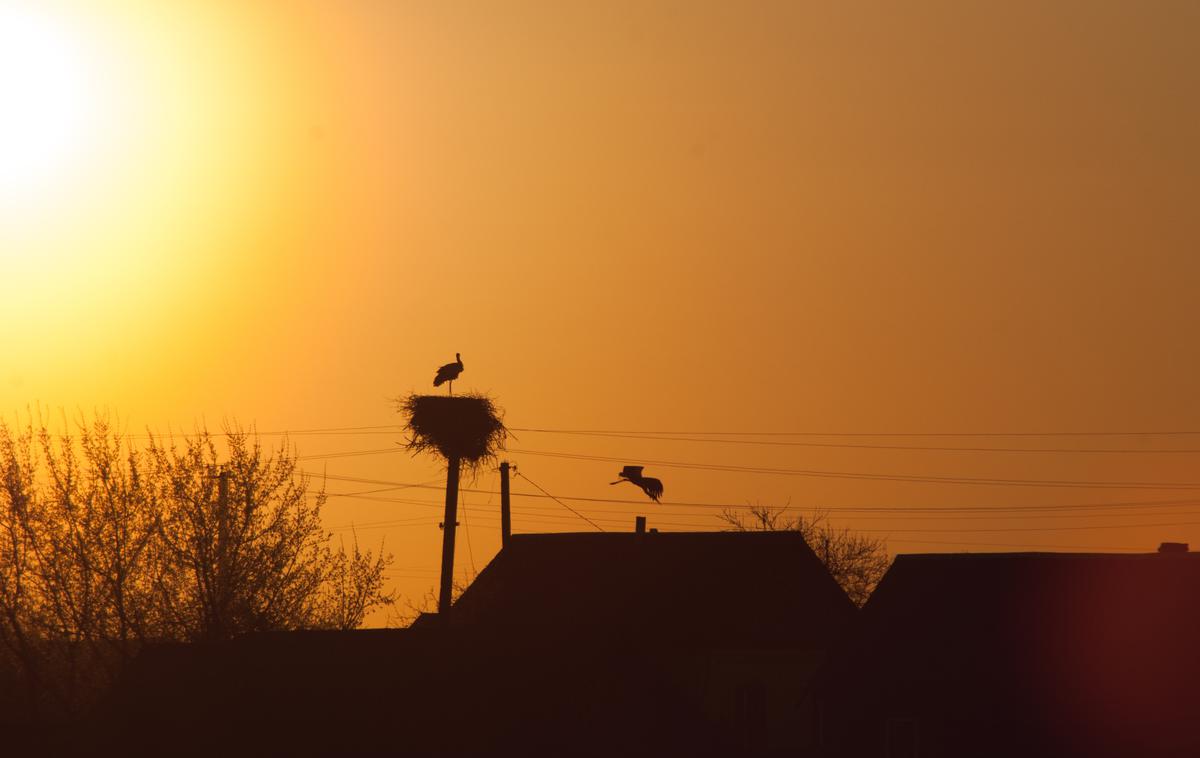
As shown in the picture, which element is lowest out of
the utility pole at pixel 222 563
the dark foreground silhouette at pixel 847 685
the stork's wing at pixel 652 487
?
the dark foreground silhouette at pixel 847 685

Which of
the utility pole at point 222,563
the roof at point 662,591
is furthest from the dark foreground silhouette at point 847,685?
the roof at point 662,591

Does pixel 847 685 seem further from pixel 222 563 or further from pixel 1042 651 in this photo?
pixel 222 563

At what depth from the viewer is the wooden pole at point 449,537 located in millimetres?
41156

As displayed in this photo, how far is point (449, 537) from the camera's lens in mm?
41406

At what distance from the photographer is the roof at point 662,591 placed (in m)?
44.7

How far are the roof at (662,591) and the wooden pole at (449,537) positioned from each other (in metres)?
2.98

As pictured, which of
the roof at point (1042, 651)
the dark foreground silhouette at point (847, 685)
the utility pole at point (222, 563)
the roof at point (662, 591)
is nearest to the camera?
the roof at point (1042, 651)

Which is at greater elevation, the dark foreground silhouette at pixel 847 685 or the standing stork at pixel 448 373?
the standing stork at pixel 448 373

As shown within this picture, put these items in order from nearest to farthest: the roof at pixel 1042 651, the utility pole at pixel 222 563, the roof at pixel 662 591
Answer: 1. the roof at pixel 1042 651
2. the utility pole at pixel 222 563
3. the roof at pixel 662 591

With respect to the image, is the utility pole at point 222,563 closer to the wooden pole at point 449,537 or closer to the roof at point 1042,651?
the wooden pole at point 449,537

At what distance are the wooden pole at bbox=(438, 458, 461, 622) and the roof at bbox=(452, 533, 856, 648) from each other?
9.76ft

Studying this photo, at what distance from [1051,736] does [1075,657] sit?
1630 mm

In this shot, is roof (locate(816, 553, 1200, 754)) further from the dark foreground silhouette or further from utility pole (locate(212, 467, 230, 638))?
utility pole (locate(212, 467, 230, 638))

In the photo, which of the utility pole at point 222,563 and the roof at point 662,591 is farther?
the roof at point 662,591
